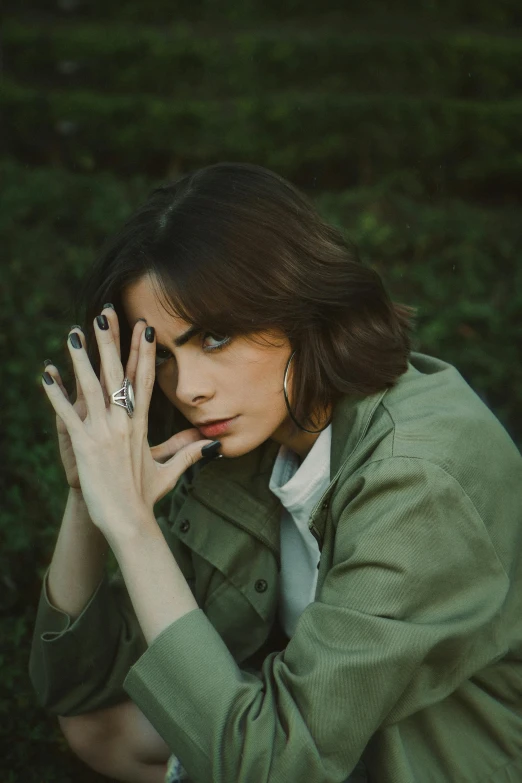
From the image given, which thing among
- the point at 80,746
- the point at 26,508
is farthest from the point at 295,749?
the point at 26,508

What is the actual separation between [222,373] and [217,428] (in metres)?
0.17

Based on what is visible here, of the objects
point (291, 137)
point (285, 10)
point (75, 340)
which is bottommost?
point (291, 137)

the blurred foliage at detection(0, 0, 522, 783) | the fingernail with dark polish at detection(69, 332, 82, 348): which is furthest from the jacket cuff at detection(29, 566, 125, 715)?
the blurred foliage at detection(0, 0, 522, 783)

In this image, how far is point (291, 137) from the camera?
6.79 m

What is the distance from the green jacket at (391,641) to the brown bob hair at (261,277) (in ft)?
0.44

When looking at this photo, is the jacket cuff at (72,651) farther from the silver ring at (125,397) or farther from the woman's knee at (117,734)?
the silver ring at (125,397)

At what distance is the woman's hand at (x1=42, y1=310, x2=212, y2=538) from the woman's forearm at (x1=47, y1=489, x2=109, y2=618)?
1.44 feet

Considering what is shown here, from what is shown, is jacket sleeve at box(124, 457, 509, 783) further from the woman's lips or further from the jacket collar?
the jacket collar

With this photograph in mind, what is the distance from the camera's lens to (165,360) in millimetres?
2543

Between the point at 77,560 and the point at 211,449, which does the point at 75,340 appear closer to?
the point at 211,449

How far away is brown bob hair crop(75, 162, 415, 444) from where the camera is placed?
93.7 inches

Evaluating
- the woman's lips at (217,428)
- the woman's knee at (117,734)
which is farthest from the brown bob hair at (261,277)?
the woman's knee at (117,734)

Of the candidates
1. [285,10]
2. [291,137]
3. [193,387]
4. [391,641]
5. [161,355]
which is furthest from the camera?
[285,10]

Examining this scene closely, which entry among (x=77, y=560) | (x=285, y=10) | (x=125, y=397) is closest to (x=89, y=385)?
(x=125, y=397)
